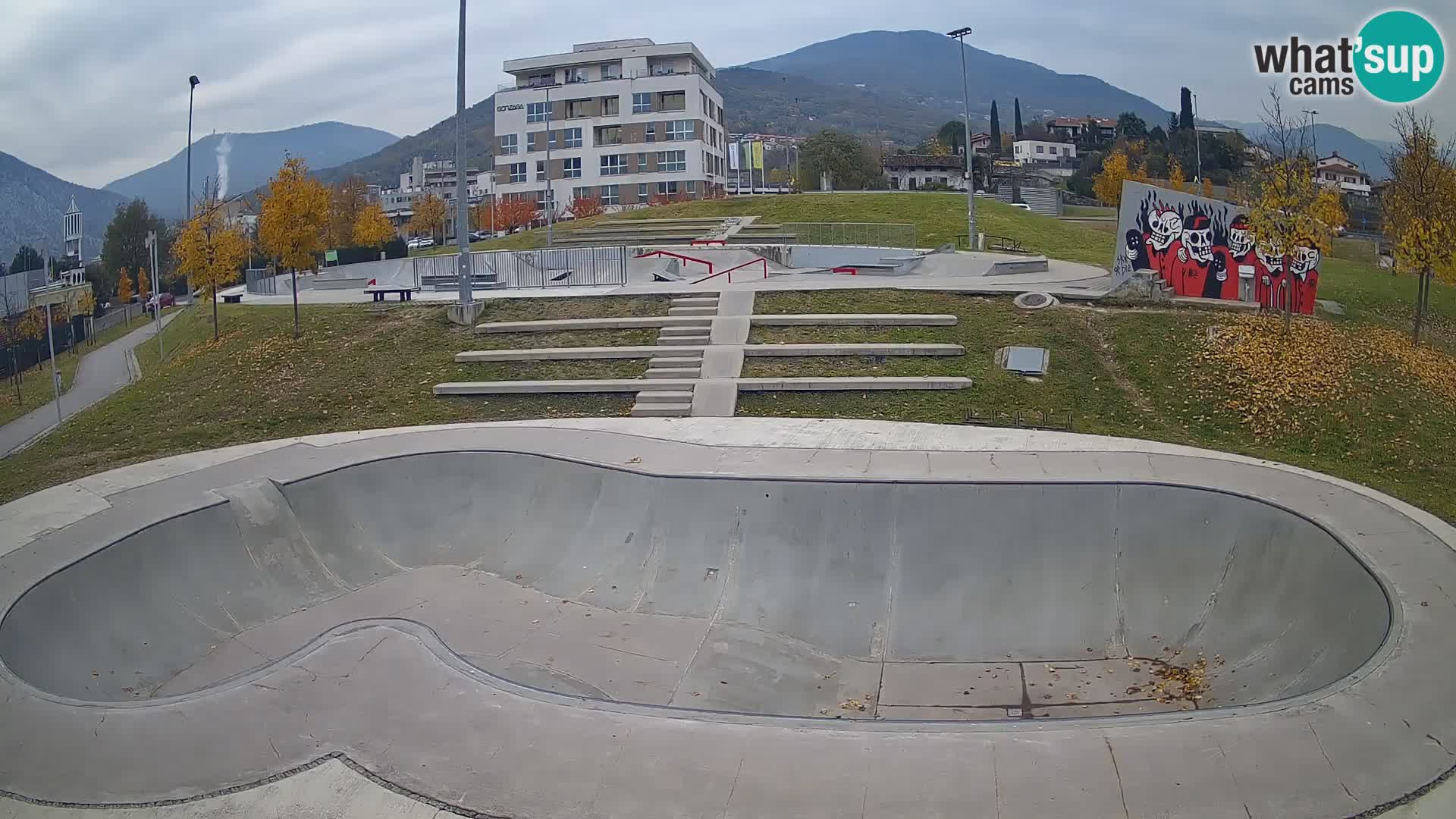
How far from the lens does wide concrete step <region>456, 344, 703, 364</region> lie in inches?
895

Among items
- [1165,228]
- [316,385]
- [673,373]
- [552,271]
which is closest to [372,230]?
[552,271]

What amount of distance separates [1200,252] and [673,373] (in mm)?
12927

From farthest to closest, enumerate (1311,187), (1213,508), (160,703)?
(1311,187), (1213,508), (160,703)

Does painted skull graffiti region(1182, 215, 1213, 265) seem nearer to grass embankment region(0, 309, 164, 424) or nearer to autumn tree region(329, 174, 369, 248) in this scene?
grass embankment region(0, 309, 164, 424)

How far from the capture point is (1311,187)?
73.4 ft

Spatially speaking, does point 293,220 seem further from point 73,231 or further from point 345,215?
point 345,215

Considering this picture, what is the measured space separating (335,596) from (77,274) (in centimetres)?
3686

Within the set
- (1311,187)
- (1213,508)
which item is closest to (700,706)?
(1213,508)

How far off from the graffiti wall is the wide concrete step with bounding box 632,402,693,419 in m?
11.7

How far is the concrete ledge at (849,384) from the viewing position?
20.1m

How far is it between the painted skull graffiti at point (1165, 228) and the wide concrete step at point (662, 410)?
12373mm

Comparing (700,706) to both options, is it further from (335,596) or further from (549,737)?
(335,596)

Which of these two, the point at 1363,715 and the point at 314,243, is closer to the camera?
the point at 1363,715

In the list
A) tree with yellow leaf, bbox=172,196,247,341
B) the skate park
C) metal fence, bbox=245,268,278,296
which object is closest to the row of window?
metal fence, bbox=245,268,278,296
